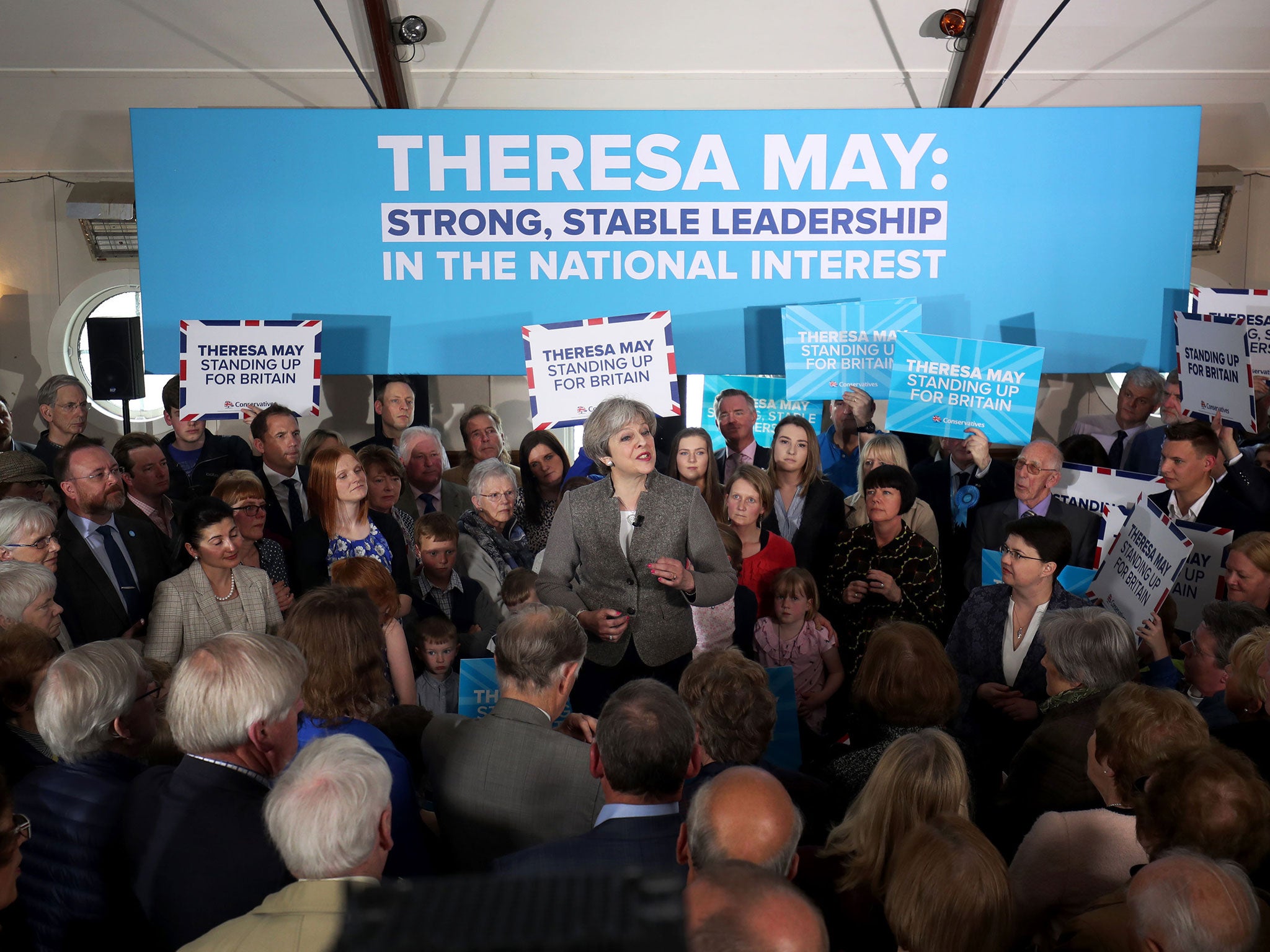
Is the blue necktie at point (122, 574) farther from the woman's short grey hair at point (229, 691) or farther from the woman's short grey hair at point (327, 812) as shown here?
the woman's short grey hair at point (327, 812)

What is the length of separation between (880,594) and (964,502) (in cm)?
144

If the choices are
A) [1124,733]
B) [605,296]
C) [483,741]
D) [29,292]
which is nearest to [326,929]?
[483,741]

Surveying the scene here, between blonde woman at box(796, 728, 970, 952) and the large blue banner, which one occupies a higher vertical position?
the large blue banner

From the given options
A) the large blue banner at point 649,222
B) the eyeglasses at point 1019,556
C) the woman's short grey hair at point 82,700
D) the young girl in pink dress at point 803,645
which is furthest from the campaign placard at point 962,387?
the woman's short grey hair at point 82,700

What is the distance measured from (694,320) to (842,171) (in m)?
1.26

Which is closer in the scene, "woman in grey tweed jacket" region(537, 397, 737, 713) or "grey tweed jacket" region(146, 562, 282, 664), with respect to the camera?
"woman in grey tweed jacket" region(537, 397, 737, 713)

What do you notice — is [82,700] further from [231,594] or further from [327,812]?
[231,594]

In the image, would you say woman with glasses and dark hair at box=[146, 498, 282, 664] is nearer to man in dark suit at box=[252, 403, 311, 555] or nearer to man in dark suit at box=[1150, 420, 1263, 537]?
man in dark suit at box=[252, 403, 311, 555]

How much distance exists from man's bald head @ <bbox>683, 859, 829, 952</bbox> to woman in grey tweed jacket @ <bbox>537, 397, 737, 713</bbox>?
207 cm

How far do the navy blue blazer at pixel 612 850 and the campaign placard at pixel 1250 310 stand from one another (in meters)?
5.01

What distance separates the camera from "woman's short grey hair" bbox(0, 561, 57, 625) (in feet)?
9.61

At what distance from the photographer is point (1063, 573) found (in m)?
4.18

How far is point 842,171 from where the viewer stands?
243 inches

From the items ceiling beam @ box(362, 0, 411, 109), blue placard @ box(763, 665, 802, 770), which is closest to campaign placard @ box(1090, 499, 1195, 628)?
blue placard @ box(763, 665, 802, 770)
